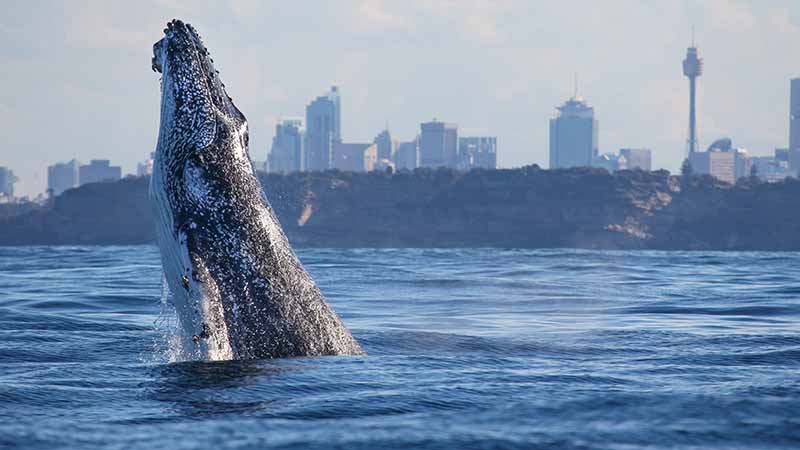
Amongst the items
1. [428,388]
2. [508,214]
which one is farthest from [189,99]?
[508,214]

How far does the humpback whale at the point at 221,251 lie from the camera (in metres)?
7.90

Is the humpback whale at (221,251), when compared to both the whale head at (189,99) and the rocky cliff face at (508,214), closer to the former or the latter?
the whale head at (189,99)

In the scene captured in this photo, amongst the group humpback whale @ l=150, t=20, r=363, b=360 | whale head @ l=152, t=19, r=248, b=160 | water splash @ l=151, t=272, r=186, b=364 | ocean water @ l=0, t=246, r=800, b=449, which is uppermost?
whale head @ l=152, t=19, r=248, b=160

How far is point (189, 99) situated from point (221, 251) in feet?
3.60

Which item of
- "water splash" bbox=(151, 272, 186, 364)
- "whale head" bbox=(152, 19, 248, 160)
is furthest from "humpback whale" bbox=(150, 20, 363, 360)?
"water splash" bbox=(151, 272, 186, 364)

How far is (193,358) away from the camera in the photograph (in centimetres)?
803

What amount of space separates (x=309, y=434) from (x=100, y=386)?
7.96 ft

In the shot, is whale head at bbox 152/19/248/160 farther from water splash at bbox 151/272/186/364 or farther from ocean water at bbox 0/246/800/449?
ocean water at bbox 0/246/800/449

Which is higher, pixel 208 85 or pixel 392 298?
pixel 208 85

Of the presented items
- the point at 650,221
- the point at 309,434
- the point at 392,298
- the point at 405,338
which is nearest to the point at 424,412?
the point at 309,434

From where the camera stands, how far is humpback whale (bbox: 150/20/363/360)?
25.9 feet

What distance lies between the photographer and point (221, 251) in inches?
313

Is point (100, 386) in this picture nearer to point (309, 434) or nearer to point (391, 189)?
point (309, 434)

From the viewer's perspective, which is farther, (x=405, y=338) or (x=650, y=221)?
(x=650, y=221)
